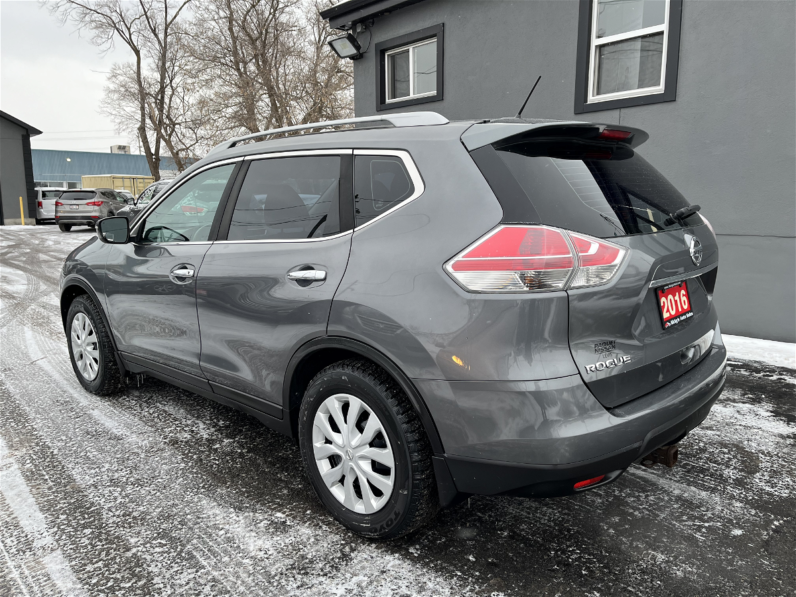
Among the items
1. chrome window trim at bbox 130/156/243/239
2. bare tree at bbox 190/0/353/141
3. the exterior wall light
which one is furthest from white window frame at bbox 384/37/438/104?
bare tree at bbox 190/0/353/141

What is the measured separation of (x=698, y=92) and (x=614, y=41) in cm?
120

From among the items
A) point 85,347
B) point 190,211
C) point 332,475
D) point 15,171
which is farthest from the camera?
point 15,171

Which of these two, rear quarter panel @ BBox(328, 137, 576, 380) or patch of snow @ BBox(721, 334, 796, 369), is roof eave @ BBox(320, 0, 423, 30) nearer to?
patch of snow @ BBox(721, 334, 796, 369)

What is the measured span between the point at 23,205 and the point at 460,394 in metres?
34.7

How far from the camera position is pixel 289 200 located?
279 cm

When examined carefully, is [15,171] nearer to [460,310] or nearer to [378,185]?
[378,185]

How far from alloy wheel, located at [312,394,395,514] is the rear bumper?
287mm

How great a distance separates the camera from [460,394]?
2029mm

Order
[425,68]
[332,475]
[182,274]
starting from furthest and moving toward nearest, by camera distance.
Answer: [425,68] → [182,274] → [332,475]

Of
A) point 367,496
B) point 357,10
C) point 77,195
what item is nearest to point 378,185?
point 367,496

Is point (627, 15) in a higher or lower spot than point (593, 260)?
higher

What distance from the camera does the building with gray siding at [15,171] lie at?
29192 mm

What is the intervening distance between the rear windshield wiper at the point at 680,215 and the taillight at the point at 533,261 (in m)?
0.52

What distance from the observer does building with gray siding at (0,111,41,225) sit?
95.8ft
